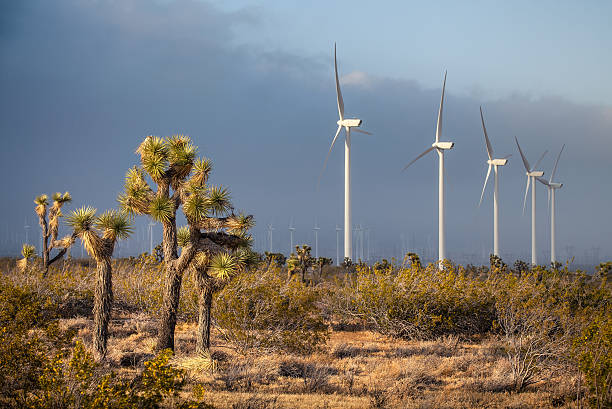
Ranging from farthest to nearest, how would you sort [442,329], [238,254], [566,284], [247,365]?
[566,284] < [442,329] < [238,254] < [247,365]

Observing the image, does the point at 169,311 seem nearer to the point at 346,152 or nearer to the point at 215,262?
the point at 215,262

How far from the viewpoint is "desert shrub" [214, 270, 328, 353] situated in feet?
52.7

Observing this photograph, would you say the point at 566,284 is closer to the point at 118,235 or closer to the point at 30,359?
the point at 118,235

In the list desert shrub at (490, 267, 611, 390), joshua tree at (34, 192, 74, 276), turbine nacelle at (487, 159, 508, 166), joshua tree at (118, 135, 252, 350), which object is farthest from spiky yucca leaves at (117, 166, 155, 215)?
turbine nacelle at (487, 159, 508, 166)

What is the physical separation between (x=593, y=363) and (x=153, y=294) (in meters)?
16.5

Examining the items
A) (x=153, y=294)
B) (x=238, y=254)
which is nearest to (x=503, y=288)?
(x=238, y=254)

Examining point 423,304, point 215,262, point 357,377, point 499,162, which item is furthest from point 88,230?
point 499,162

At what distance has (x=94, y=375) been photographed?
393 inches

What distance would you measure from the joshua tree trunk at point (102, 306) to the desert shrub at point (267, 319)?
9.75 ft

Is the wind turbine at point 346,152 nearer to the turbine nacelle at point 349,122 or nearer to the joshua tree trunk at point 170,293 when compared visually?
the turbine nacelle at point 349,122

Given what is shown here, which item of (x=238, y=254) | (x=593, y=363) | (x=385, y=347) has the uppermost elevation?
(x=238, y=254)

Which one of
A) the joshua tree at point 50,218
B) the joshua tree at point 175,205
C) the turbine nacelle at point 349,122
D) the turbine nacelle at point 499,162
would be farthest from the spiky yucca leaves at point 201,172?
the turbine nacelle at point 499,162

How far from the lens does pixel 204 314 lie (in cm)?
1433

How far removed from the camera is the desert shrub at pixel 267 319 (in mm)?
16062
